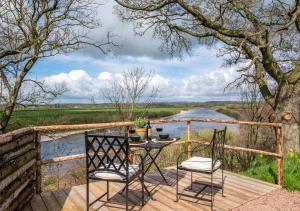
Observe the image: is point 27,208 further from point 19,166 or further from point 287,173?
point 287,173

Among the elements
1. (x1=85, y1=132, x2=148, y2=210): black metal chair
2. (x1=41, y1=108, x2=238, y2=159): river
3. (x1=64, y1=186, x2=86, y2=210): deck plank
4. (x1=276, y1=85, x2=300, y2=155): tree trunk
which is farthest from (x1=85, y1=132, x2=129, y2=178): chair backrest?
(x1=276, y1=85, x2=300, y2=155): tree trunk

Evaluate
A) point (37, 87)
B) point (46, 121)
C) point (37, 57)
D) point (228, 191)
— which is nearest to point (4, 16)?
point (37, 57)

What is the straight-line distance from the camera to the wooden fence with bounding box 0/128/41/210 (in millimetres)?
2895

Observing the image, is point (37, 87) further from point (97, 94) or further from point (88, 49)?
point (97, 94)

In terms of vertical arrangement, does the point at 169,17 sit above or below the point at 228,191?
above

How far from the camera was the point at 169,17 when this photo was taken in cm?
809

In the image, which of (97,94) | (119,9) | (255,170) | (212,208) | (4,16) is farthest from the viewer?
(97,94)

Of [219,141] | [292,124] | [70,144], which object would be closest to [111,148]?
[219,141]

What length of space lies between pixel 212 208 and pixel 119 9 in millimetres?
6742

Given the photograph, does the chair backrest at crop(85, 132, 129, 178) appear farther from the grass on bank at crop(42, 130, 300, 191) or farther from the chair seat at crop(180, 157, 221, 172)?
the grass on bank at crop(42, 130, 300, 191)

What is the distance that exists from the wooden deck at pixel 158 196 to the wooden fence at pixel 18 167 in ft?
0.78

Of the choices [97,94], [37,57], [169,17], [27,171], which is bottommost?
[27,171]

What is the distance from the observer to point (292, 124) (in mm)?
6852

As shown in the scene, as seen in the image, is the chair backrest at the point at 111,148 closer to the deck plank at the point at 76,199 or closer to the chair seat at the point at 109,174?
the chair seat at the point at 109,174
